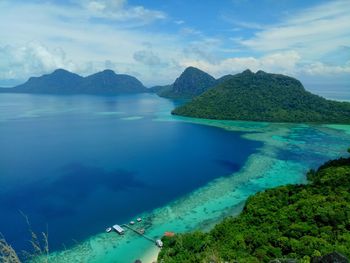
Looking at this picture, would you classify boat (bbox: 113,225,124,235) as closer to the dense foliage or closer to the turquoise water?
the turquoise water

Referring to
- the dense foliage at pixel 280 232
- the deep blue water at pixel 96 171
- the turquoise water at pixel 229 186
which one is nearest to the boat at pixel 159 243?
the turquoise water at pixel 229 186

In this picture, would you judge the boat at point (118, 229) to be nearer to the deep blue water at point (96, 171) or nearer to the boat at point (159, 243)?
the deep blue water at point (96, 171)

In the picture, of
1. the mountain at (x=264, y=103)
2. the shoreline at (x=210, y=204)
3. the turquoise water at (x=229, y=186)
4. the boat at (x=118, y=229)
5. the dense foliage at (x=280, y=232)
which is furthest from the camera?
the mountain at (x=264, y=103)

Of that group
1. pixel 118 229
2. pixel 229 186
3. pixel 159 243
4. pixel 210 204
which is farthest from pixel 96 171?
pixel 159 243

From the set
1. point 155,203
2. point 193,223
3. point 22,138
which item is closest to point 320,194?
point 193,223

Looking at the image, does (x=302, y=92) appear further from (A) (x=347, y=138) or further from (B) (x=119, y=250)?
(B) (x=119, y=250)

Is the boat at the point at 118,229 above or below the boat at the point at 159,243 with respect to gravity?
below
